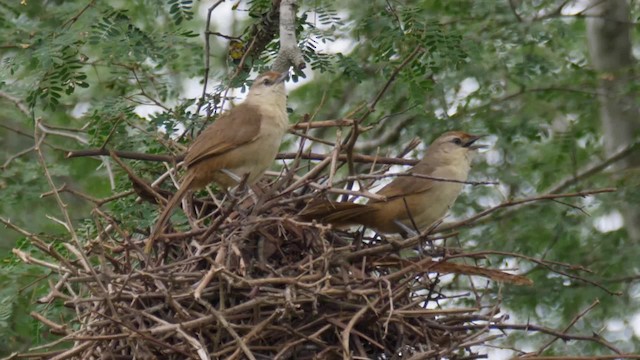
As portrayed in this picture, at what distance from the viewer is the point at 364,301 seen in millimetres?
5352

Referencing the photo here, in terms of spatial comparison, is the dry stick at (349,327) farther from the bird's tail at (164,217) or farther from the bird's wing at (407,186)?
the bird's wing at (407,186)

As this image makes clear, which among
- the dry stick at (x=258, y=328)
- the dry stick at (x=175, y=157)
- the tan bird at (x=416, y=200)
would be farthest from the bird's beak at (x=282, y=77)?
the dry stick at (x=258, y=328)

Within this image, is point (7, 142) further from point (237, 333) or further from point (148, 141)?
point (237, 333)

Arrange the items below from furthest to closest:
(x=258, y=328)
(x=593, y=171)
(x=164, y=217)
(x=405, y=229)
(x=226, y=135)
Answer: (x=593, y=171) < (x=405, y=229) < (x=226, y=135) < (x=164, y=217) < (x=258, y=328)

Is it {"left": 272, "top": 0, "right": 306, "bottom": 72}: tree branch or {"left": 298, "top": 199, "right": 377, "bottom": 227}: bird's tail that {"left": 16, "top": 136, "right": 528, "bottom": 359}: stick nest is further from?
{"left": 272, "top": 0, "right": 306, "bottom": 72}: tree branch

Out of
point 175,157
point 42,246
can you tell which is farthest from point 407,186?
point 42,246

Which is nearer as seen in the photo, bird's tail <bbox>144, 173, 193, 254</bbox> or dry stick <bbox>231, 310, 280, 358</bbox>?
dry stick <bbox>231, 310, 280, 358</bbox>

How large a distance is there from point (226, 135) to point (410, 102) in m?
1.81

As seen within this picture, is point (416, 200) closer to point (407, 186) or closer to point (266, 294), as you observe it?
point (407, 186)

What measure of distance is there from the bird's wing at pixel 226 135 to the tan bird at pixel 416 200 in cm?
64

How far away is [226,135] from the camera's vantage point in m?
6.19

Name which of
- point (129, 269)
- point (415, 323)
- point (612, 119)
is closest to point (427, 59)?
point (415, 323)

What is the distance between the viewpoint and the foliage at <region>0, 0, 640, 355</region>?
6988mm

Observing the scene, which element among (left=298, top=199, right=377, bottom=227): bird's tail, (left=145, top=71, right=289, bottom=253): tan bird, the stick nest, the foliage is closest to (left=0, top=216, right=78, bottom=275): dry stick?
the stick nest
